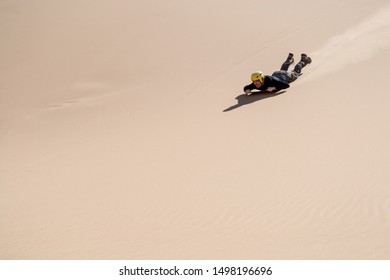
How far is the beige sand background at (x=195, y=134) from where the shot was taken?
15.1 feet

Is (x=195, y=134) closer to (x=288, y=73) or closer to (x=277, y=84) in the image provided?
(x=277, y=84)

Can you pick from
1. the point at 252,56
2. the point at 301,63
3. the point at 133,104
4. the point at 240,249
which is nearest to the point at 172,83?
the point at 133,104

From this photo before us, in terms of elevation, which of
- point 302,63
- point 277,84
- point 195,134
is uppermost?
point 302,63

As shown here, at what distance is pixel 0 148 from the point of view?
30.3 feet

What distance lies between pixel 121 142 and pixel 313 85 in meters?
4.03

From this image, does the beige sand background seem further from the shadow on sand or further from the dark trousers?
the dark trousers

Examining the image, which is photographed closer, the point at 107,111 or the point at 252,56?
the point at 107,111

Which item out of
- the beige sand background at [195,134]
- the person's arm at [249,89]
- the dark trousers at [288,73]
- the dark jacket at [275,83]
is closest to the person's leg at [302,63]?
the dark trousers at [288,73]

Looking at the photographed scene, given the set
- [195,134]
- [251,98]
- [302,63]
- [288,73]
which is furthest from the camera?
[302,63]

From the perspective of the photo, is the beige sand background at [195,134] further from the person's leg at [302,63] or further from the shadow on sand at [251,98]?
the person's leg at [302,63]

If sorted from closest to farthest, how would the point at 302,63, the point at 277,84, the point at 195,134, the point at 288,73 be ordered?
1. the point at 195,134
2. the point at 277,84
3. the point at 288,73
4. the point at 302,63

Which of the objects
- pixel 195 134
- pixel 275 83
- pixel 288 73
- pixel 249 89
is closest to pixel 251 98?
pixel 249 89

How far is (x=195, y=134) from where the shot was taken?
784cm

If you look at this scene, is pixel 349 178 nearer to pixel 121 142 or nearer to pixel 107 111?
pixel 121 142
